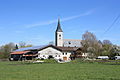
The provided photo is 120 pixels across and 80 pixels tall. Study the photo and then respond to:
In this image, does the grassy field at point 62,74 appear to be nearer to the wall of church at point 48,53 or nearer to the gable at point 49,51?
the wall of church at point 48,53

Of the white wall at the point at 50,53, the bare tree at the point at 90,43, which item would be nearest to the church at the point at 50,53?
the white wall at the point at 50,53

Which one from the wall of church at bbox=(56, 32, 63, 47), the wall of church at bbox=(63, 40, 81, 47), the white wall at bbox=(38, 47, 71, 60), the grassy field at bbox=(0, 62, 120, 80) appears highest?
the wall of church at bbox=(56, 32, 63, 47)

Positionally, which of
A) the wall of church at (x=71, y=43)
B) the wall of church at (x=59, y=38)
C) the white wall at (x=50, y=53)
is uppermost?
the wall of church at (x=59, y=38)

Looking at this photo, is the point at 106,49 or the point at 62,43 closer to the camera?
the point at 106,49

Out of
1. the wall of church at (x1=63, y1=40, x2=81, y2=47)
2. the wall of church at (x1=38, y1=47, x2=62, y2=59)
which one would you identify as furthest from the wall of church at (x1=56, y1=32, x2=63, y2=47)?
the wall of church at (x1=38, y1=47, x2=62, y2=59)

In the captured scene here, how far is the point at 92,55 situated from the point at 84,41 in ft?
19.8

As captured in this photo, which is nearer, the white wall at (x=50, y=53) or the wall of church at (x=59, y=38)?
the white wall at (x=50, y=53)

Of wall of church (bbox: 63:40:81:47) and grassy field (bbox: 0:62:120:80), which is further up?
wall of church (bbox: 63:40:81:47)

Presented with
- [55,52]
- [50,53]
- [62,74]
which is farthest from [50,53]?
[62,74]

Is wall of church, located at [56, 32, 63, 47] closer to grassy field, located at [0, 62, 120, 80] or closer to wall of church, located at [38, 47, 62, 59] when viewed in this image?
wall of church, located at [38, 47, 62, 59]

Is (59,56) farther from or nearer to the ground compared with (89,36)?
nearer to the ground

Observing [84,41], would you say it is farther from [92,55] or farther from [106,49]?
[106,49]

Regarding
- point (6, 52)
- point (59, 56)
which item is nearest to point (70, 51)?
point (59, 56)

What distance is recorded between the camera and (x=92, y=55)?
79562mm
